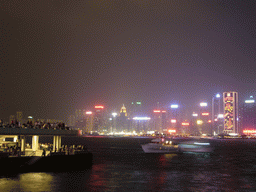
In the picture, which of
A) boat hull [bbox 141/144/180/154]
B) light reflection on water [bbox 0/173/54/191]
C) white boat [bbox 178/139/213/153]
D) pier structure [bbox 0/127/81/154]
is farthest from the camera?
white boat [bbox 178/139/213/153]

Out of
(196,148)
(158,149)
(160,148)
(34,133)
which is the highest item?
(34,133)

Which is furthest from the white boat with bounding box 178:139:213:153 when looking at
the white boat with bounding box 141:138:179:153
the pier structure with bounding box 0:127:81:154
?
the pier structure with bounding box 0:127:81:154

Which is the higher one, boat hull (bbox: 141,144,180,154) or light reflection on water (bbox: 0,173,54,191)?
light reflection on water (bbox: 0,173,54,191)

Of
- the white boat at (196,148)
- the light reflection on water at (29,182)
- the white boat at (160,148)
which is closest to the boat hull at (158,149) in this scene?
the white boat at (160,148)

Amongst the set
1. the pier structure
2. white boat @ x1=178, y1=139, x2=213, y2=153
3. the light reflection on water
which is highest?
the pier structure

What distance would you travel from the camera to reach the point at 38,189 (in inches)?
1452

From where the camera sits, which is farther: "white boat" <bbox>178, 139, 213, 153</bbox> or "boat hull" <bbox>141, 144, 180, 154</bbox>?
"white boat" <bbox>178, 139, 213, 153</bbox>

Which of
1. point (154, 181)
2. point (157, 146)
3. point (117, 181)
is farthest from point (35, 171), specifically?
point (157, 146)

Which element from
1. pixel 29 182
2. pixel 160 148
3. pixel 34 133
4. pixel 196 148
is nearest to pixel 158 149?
pixel 160 148

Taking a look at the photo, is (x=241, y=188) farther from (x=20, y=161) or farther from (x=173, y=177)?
(x=20, y=161)

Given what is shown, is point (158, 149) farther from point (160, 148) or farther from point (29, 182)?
point (29, 182)

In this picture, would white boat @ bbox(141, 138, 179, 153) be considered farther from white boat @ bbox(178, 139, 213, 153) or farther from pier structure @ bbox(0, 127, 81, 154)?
pier structure @ bbox(0, 127, 81, 154)

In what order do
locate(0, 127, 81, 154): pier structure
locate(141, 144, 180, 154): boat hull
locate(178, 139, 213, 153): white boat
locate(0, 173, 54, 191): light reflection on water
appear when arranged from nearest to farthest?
locate(0, 173, 54, 191): light reflection on water < locate(0, 127, 81, 154): pier structure < locate(141, 144, 180, 154): boat hull < locate(178, 139, 213, 153): white boat

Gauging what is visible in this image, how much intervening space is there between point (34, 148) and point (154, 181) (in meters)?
22.3
